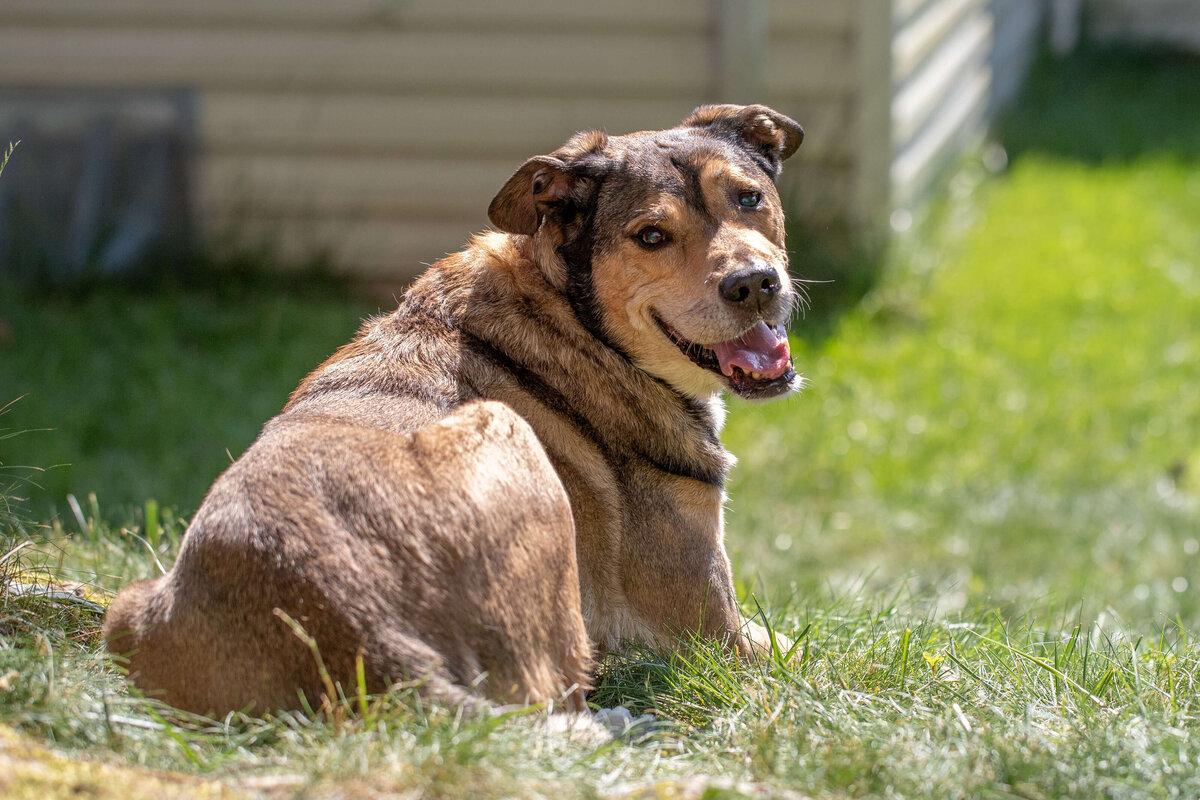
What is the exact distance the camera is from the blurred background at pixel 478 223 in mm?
7238

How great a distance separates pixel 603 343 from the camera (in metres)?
3.76

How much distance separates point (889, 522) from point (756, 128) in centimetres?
291

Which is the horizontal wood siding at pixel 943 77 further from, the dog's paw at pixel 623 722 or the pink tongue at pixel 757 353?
the dog's paw at pixel 623 722

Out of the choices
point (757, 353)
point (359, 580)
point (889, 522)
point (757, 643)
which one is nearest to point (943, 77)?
point (889, 522)

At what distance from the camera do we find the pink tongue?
12.2 ft

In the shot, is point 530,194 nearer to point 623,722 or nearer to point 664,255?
point 664,255

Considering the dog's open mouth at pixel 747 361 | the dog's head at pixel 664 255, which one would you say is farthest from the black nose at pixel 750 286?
the dog's open mouth at pixel 747 361

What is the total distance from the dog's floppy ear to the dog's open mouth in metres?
0.48

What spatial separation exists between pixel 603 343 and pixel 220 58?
5791 millimetres

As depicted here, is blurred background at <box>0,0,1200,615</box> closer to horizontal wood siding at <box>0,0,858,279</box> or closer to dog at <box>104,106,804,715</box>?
horizontal wood siding at <box>0,0,858,279</box>

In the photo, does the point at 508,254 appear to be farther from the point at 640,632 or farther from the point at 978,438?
the point at 978,438

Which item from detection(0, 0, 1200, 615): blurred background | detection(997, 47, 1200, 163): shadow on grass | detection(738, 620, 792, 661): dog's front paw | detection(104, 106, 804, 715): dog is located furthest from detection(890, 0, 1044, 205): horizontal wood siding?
detection(738, 620, 792, 661): dog's front paw

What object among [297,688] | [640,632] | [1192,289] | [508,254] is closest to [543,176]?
[508,254]

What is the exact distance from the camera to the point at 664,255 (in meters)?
3.70
